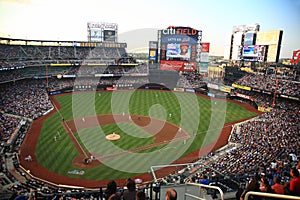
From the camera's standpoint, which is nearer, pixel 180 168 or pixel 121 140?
pixel 180 168

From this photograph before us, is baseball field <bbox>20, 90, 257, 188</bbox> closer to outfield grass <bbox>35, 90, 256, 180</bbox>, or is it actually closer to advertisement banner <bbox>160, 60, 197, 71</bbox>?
outfield grass <bbox>35, 90, 256, 180</bbox>

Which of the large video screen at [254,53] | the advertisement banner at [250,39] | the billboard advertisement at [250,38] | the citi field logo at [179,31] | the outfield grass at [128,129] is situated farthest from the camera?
the citi field logo at [179,31]

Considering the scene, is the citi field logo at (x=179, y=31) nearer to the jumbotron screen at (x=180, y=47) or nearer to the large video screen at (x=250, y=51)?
the jumbotron screen at (x=180, y=47)

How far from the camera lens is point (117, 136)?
25.4m

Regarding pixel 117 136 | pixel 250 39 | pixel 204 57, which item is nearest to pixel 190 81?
pixel 204 57

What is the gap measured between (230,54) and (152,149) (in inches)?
2469

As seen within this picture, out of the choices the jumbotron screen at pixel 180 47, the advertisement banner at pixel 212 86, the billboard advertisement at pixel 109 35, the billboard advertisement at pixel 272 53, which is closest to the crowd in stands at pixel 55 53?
the billboard advertisement at pixel 109 35

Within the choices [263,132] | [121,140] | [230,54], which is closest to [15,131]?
[121,140]

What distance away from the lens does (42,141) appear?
76.1 ft

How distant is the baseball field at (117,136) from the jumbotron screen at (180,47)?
43.7 ft

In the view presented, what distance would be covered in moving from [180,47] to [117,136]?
3454 centimetres

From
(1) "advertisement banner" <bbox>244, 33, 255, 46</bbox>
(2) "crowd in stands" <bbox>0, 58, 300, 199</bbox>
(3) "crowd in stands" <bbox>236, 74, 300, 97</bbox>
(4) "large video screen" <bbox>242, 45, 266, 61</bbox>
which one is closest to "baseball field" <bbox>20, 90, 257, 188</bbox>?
(2) "crowd in stands" <bbox>0, 58, 300, 199</bbox>

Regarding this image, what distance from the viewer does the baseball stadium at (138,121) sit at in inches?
599

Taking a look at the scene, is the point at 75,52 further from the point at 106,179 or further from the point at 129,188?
the point at 129,188
